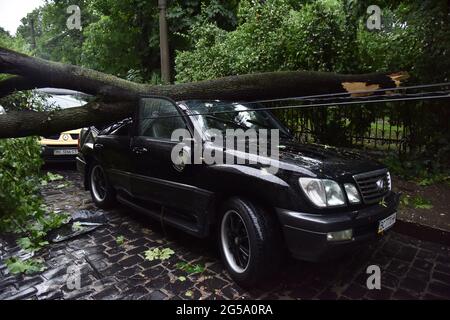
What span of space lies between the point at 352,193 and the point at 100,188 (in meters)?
4.43

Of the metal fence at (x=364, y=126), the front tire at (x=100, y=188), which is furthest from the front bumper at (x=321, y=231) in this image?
the metal fence at (x=364, y=126)

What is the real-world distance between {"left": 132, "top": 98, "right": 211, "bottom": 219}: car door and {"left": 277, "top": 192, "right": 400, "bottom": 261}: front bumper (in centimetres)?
100

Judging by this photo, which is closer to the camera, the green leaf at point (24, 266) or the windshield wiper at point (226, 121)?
the green leaf at point (24, 266)

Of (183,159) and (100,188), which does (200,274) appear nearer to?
(183,159)

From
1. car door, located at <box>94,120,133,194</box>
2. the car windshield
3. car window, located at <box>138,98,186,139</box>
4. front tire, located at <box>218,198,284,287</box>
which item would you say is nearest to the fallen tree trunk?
car door, located at <box>94,120,133,194</box>

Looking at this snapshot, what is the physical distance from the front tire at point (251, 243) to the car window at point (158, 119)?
1295mm

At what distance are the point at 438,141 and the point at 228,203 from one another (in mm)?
4497

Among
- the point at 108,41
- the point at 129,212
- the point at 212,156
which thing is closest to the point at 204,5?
the point at 108,41

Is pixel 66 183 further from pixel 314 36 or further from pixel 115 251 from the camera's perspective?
pixel 314 36

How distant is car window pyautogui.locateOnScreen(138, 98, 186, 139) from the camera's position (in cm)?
411

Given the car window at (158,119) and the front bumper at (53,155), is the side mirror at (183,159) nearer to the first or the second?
the car window at (158,119)

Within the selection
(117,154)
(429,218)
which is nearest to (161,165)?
(117,154)

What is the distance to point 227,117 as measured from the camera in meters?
4.20

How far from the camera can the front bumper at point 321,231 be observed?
271 centimetres
